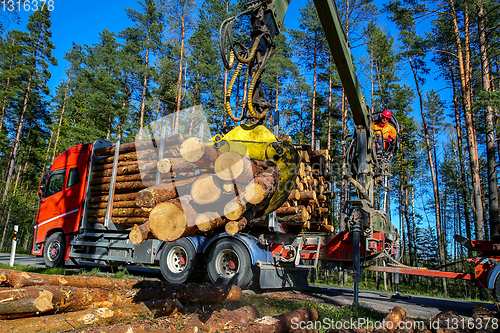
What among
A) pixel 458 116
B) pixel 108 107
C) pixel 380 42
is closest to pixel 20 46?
pixel 108 107

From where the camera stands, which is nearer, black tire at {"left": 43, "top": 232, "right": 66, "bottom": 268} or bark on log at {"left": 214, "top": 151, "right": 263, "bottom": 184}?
bark on log at {"left": 214, "top": 151, "right": 263, "bottom": 184}

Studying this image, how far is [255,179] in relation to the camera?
3221 millimetres

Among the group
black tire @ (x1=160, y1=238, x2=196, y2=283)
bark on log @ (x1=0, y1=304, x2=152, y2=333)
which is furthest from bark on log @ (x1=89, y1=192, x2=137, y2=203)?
bark on log @ (x1=0, y1=304, x2=152, y2=333)

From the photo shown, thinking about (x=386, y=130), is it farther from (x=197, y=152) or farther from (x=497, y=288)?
(x=197, y=152)

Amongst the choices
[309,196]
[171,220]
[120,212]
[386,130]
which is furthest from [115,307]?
[386,130]

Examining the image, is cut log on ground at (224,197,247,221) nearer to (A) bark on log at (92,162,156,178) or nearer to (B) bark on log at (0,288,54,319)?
(B) bark on log at (0,288,54,319)

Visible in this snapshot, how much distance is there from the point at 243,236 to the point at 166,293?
8.00 ft

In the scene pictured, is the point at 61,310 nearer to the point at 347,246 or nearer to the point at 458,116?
the point at 347,246

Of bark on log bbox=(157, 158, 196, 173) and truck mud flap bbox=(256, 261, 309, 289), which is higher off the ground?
bark on log bbox=(157, 158, 196, 173)

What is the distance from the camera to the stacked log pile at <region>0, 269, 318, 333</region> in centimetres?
313

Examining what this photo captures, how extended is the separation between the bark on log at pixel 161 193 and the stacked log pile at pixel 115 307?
128 cm

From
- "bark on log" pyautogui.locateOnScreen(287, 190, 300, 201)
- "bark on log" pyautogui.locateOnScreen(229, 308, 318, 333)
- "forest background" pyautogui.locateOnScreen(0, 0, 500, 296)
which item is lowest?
"bark on log" pyautogui.locateOnScreen(229, 308, 318, 333)

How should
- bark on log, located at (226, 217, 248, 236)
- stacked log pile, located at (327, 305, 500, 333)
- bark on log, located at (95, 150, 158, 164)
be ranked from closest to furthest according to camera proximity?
bark on log, located at (226, 217, 248, 236)
stacked log pile, located at (327, 305, 500, 333)
bark on log, located at (95, 150, 158, 164)

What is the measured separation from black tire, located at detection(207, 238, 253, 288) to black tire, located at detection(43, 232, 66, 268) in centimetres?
482
